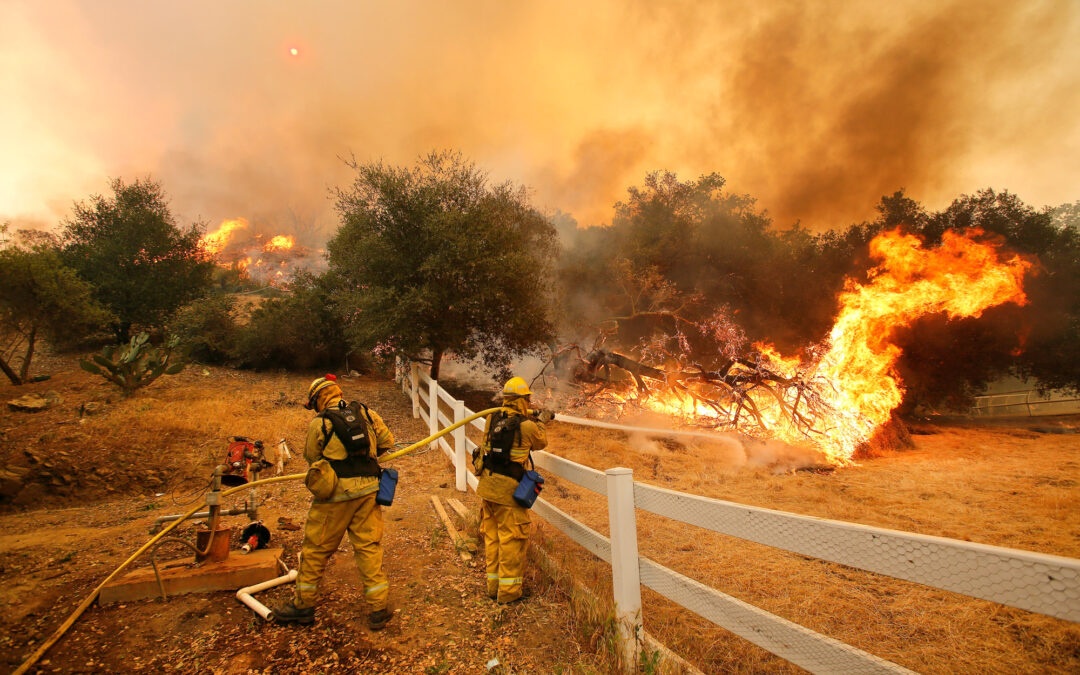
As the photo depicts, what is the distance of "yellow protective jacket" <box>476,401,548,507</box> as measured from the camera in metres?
4.23

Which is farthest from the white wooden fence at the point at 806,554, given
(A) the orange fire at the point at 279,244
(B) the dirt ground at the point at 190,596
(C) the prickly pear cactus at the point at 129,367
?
(A) the orange fire at the point at 279,244

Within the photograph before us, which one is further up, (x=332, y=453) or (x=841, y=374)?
(x=841, y=374)

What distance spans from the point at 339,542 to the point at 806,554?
3526 millimetres

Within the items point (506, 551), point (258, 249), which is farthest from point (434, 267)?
point (258, 249)

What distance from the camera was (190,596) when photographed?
3.99 meters

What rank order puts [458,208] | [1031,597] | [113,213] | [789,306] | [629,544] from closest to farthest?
[1031,597] → [629,544] → [458,208] → [113,213] → [789,306]

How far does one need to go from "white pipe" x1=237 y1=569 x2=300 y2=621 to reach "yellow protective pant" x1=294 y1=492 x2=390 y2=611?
0.21 m

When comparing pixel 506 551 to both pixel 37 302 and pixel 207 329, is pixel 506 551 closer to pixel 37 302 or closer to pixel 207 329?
pixel 37 302

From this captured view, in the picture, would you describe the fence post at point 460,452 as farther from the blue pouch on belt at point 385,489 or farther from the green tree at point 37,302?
the green tree at point 37,302

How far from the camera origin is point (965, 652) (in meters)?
3.23

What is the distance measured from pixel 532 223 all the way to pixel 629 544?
17.1 metres

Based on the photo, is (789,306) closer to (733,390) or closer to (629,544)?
(733,390)

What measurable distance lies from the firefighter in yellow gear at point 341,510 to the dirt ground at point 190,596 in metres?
0.21

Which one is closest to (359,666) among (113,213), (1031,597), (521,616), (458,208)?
(521,616)
